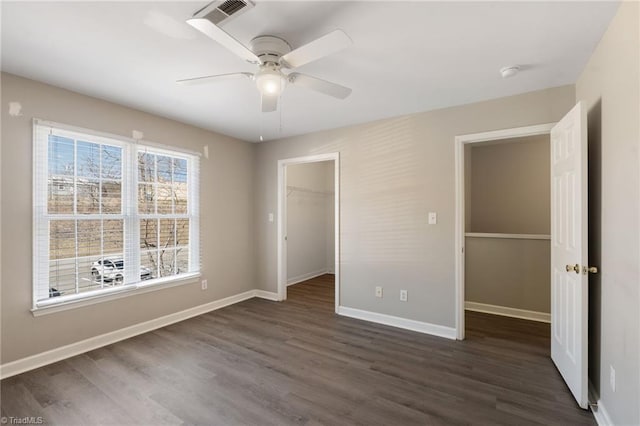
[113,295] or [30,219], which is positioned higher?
[30,219]

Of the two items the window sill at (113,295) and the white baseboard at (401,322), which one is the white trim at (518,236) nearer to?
the white baseboard at (401,322)

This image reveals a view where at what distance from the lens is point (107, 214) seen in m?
3.05

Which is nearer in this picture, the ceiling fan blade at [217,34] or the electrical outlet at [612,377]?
the ceiling fan blade at [217,34]

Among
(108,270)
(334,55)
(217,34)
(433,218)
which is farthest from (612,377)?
(108,270)

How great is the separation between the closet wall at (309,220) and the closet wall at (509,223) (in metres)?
3.01

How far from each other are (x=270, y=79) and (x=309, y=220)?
442 centimetres

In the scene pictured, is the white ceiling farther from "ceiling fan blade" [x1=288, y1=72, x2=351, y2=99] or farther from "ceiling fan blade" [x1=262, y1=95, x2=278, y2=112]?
"ceiling fan blade" [x1=262, y1=95, x2=278, y2=112]

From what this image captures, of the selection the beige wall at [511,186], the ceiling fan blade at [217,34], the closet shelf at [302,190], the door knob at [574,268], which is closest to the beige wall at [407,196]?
the door knob at [574,268]

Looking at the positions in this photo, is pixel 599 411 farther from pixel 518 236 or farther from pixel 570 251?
pixel 518 236

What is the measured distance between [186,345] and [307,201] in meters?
3.74

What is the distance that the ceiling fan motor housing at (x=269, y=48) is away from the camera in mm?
1892

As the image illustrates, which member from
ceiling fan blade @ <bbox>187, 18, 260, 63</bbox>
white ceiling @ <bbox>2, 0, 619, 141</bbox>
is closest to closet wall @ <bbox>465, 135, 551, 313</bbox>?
white ceiling @ <bbox>2, 0, 619, 141</bbox>

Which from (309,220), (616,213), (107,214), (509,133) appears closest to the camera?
(616,213)

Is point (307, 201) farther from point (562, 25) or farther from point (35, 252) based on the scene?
point (562, 25)
